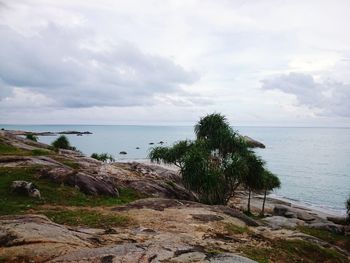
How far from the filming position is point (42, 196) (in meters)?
28.4

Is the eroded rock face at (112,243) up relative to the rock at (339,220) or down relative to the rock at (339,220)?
up

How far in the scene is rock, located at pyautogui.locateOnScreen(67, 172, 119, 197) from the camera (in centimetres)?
3281

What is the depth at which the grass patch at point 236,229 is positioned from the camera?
2150cm

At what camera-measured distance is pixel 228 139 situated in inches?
1655

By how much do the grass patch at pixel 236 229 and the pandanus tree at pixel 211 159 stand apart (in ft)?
44.6

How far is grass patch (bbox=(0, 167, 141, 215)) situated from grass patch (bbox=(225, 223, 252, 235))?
37.4 feet

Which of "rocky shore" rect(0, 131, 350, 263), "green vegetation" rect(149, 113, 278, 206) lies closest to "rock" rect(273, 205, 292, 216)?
"rocky shore" rect(0, 131, 350, 263)

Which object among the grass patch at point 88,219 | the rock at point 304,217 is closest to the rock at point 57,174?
the grass patch at point 88,219

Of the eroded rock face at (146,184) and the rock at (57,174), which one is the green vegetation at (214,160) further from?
the rock at (57,174)

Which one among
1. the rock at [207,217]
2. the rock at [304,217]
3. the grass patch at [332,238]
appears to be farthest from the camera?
the rock at [304,217]

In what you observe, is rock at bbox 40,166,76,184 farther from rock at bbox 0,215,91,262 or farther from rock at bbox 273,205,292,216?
rock at bbox 273,205,292,216

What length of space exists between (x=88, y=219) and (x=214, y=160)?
2211 cm

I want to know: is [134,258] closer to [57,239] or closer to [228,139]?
[57,239]

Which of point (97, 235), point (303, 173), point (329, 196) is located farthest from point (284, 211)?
point (303, 173)
